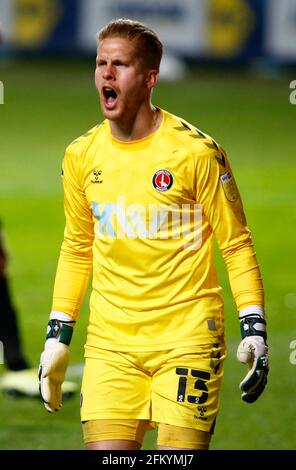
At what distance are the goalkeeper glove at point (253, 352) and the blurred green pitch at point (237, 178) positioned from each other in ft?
7.85

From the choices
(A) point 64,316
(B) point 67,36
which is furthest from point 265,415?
(B) point 67,36

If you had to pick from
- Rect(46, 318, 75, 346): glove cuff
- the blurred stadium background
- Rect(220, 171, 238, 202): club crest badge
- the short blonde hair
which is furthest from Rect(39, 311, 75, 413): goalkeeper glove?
the blurred stadium background

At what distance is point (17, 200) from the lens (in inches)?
655

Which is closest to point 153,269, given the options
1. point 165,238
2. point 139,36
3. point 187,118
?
point 165,238

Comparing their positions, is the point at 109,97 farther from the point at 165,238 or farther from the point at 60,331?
the point at 60,331

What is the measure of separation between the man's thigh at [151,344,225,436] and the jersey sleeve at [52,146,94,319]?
54 centimetres

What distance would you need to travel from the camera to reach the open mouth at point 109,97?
5.93 metres

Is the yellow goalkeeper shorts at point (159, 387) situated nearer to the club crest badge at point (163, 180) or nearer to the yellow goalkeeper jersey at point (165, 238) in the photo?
the yellow goalkeeper jersey at point (165, 238)

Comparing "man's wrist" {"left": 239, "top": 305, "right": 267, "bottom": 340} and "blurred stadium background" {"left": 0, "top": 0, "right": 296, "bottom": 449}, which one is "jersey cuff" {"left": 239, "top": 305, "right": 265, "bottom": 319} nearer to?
"man's wrist" {"left": 239, "top": 305, "right": 267, "bottom": 340}

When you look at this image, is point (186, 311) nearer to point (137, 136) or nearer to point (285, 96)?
point (137, 136)

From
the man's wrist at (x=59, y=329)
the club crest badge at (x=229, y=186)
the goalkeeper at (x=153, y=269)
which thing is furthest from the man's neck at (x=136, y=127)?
the man's wrist at (x=59, y=329)

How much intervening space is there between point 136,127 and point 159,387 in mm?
1078

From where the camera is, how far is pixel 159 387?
594 centimetres

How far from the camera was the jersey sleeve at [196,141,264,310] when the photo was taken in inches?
234
